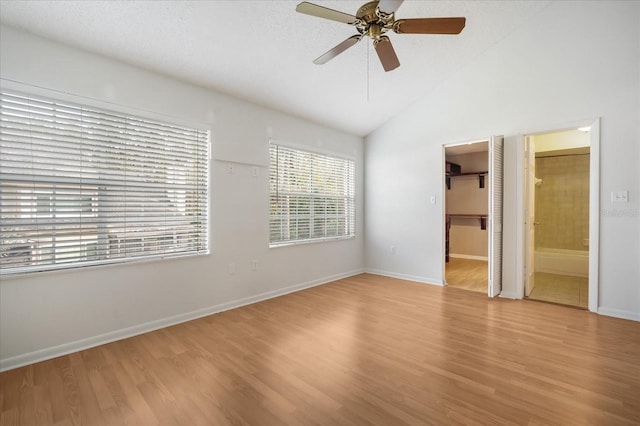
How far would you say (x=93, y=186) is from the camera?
2.69 meters

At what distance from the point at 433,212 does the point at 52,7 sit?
4740mm

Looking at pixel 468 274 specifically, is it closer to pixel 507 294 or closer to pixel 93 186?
pixel 507 294

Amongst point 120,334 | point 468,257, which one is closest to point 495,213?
point 468,257

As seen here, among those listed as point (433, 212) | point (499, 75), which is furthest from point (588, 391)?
point (499, 75)

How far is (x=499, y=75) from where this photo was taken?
4043 mm

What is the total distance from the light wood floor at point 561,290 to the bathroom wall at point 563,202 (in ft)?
3.95

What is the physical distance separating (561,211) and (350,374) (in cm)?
619

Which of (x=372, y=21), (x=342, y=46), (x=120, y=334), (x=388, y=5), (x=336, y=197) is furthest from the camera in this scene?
(x=336, y=197)

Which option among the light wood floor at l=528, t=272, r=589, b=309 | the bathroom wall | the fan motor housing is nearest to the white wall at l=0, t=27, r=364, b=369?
the fan motor housing

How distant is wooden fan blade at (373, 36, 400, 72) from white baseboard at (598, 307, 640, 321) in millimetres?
3556

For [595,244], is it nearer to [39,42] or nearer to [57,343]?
[57,343]

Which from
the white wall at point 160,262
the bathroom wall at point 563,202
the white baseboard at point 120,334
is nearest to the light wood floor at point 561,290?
the bathroom wall at point 563,202

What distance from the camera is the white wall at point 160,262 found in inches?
93.3

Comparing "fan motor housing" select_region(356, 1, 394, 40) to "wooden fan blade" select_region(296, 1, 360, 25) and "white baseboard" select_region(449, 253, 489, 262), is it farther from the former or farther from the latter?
"white baseboard" select_region(449, 253, 489, 262)
